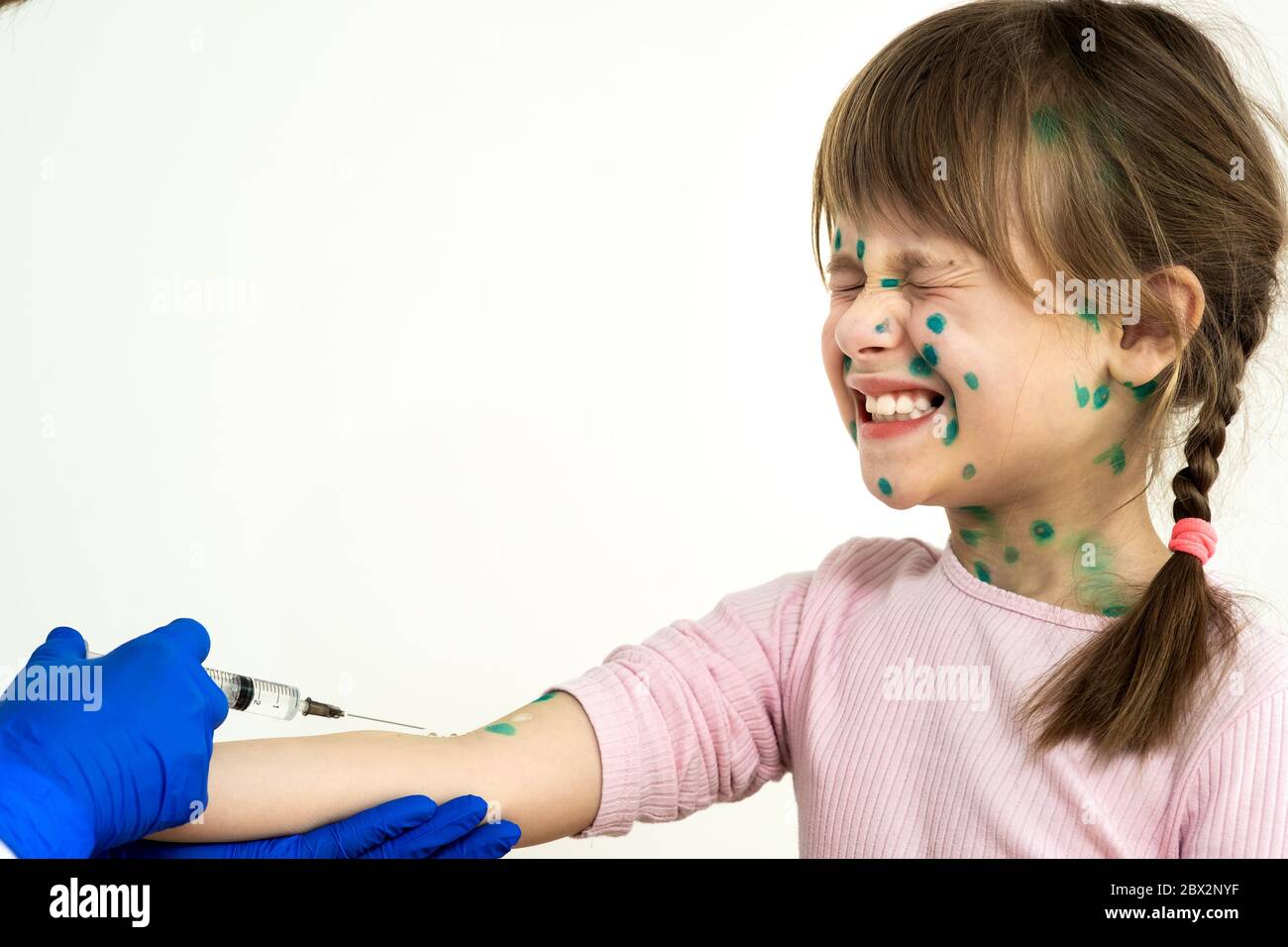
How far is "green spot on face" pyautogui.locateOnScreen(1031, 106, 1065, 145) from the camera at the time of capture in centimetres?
132

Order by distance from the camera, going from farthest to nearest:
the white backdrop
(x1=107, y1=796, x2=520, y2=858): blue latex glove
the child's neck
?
the white backdrop, the child's neck, (x1=107, y1=796, x2=520, y2=858): blue latex glove

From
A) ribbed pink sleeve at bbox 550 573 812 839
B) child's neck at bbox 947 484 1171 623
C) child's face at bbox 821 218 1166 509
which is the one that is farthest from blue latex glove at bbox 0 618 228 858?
child's neck at bbox 947 484 1171 623

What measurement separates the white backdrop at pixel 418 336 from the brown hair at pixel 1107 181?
0.99 m

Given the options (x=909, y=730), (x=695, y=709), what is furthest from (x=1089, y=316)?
(x=695, y=709)

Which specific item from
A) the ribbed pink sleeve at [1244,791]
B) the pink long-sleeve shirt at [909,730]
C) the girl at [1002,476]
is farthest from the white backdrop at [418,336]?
the ribbed pink sleeve at [1244,791]

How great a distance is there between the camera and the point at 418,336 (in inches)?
93.2

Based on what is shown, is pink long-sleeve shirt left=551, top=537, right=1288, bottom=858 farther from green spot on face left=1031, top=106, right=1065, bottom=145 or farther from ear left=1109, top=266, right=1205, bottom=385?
green spot on face left=1031, top=106, right=1065, bottom=145

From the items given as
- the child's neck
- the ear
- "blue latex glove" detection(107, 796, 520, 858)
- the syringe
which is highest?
the ear

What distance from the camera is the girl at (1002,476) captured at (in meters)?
1.25

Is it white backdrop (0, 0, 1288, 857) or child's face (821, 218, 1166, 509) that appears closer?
child's face (821, 218, 1166, 509)

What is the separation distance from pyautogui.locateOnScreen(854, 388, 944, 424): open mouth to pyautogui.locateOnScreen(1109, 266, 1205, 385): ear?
192 millimetres

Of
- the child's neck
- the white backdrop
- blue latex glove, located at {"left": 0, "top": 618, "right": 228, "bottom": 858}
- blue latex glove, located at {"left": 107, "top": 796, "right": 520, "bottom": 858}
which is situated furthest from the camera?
the white backdrop

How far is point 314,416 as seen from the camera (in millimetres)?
2324
